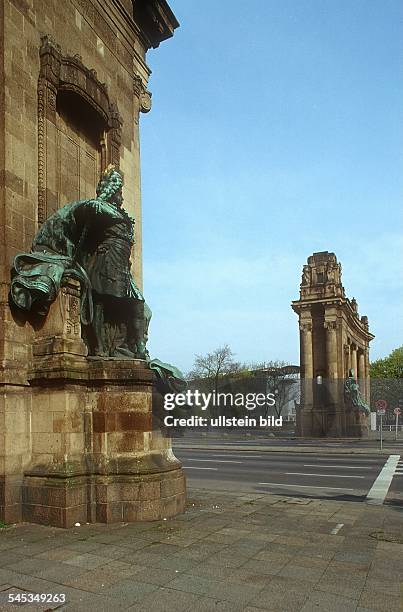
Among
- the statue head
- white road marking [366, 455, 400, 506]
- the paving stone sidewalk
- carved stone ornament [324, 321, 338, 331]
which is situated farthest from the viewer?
carved stone ornament [324, 321, 338, 331]

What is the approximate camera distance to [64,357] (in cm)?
896

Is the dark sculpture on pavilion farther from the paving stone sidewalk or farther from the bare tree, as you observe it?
the bare tree

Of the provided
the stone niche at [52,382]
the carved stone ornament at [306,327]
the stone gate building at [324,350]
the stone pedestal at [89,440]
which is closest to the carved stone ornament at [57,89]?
the stone niche at [52,382]

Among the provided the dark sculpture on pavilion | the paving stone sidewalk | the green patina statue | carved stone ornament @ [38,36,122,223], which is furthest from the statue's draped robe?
the green patina statue

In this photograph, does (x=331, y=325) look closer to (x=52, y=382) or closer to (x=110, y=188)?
→ (x=110, y=188)

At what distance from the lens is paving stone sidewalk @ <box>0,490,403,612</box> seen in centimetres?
538

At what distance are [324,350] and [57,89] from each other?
43.9 metres

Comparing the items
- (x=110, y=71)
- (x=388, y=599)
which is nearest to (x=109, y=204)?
(x=110, y=71)

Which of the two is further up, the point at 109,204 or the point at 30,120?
the point at 30,120

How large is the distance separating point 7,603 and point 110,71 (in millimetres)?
11053

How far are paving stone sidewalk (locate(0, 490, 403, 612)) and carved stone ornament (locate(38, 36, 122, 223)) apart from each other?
5.48 metres

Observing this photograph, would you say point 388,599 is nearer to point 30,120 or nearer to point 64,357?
point 64,357

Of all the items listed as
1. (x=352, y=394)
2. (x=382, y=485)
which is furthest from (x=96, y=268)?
(x=352, y=394)

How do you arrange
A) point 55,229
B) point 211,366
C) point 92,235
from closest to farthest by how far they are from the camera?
point 55,229
point 92,235
point 211,366
